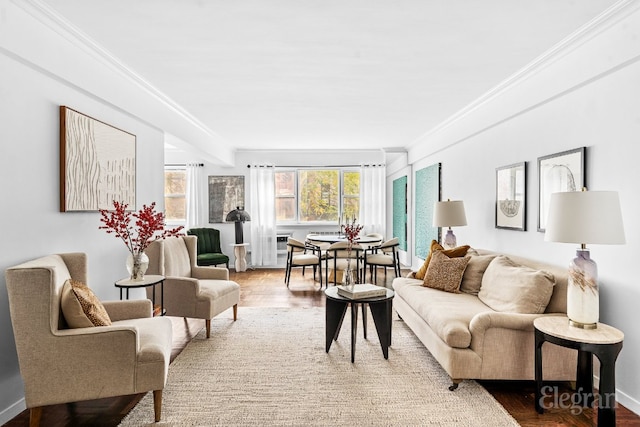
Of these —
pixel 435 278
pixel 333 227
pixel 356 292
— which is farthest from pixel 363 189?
pixel 356 292

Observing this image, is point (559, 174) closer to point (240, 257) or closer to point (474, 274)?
point (474, 274)

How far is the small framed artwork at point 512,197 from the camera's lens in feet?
12.4

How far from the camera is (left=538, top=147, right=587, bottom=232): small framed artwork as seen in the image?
296 centimetres

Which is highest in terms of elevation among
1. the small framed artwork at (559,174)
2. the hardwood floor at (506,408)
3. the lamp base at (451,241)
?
the small framed artwork at (559,174)

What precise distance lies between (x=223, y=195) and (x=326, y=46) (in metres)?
5.66

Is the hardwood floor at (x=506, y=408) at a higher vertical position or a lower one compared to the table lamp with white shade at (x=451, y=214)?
lower

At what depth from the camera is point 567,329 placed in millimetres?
2375

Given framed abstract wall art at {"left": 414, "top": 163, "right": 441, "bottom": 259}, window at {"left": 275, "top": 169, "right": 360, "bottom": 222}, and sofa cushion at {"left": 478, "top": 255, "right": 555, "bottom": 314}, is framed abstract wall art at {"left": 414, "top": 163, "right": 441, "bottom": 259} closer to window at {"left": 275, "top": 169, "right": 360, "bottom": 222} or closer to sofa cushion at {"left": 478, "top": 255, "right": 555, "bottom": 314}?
window at {"left": 275, "top": 169, "right": 360, "bottom": 222}

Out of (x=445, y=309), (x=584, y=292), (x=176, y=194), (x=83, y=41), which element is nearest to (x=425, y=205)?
(x=445, y=309)

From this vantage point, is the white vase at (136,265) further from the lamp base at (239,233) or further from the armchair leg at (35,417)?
the lamp base at (239,233)

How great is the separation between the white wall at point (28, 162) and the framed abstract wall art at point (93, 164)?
69 millimetres

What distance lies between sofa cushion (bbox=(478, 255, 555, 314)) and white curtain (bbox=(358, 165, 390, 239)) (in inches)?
192

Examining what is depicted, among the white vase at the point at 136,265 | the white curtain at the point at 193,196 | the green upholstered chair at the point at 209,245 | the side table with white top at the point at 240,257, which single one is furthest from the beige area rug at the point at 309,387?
the white curtain at the point at 193,196

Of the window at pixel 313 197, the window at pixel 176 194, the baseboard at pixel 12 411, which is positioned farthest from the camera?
the window at pixel 313 197
